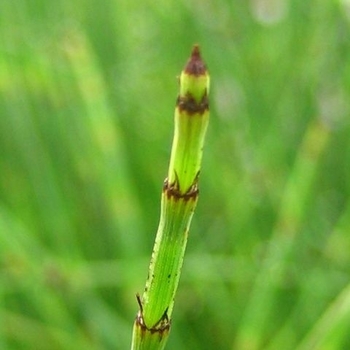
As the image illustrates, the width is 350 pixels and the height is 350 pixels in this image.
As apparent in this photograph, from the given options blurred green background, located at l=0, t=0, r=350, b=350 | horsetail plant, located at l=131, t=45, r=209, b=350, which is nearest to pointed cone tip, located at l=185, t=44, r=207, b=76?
horsetail plant, located at l=131, t=45, r=209, b=350

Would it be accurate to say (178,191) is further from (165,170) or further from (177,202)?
(165,170)

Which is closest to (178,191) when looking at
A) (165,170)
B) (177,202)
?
(177,202)

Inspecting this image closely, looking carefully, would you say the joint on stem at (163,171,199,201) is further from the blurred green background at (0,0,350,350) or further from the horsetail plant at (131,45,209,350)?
the blurred green background at (0,0,350,350)

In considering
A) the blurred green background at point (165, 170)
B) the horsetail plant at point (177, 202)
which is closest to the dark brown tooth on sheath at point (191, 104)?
the horsetail plant at point (177, 202)

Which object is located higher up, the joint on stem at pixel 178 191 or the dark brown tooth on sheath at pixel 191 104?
the dark brown tooth on sheath at pixel 191 104

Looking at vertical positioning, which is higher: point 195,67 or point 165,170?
point 165,170

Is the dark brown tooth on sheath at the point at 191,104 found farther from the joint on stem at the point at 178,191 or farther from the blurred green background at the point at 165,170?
the blurred green background at the point at 165,170

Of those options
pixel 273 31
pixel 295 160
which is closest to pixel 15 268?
pixel 295 160
